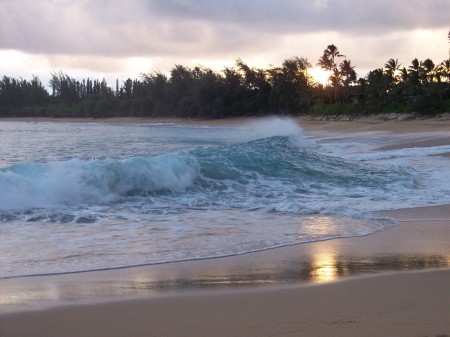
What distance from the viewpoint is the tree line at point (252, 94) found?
186ft

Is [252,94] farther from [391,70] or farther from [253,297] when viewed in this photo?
[253,297]

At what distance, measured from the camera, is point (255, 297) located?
16.4 feet

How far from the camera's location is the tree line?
2228 inches

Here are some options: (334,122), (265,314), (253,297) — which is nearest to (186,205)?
(253,297)

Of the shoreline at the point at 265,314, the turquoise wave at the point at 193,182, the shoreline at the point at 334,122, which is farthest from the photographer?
the shoreline at the point at 334,122

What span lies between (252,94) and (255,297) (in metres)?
75.7

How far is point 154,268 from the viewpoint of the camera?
6.23 m

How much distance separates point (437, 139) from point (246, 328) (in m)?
25.1

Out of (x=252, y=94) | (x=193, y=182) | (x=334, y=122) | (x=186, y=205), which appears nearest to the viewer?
(x=186, y=205)

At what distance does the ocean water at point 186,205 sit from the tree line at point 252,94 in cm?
3675

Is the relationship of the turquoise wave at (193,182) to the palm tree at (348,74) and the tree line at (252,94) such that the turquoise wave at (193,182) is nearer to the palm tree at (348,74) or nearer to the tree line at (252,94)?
the tree line at (252,94)

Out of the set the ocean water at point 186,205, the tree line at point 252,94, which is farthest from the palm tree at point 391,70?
the ocean water at point 186,205

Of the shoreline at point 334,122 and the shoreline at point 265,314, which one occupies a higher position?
the shoreline at point 334,122

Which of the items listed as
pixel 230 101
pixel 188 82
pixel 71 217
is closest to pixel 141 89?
pixel 188 82
